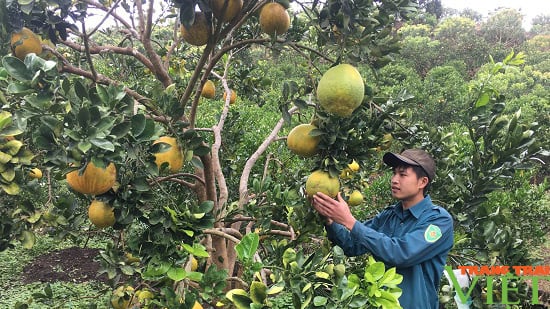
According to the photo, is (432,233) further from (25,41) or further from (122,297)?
(25,41)

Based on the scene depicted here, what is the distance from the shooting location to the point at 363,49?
4.31 feet

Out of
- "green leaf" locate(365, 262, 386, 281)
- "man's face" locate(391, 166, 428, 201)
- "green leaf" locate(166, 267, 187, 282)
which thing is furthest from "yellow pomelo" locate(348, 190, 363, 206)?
"green leaf" locate(166, 267, 187, 282)

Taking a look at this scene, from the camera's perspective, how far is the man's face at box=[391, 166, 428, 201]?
5.62ft

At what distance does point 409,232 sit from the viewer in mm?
1598

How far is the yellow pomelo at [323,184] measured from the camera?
1431 millimetres

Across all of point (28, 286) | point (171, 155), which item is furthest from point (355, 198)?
point (28, 286)

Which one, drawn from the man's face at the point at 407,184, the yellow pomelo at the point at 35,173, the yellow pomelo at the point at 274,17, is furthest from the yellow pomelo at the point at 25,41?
the man's face at the point at 407,184

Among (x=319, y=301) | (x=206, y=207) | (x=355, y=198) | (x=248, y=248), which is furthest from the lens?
(x=355, y=198)

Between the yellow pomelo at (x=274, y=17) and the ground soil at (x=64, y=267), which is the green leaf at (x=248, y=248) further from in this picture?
the ground soil at (x=64, y=267)

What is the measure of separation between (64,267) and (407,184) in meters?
4.47

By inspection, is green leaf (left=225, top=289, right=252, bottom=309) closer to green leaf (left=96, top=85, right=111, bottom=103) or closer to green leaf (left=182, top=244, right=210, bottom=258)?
green leaf (left=182, top=244, right=210, bottom=258)

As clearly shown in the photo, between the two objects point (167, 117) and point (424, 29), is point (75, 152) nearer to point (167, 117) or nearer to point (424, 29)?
point (167, 117)

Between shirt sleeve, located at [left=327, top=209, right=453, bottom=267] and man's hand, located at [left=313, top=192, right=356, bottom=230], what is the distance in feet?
0.13

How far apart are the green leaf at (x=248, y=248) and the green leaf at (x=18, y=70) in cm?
65
